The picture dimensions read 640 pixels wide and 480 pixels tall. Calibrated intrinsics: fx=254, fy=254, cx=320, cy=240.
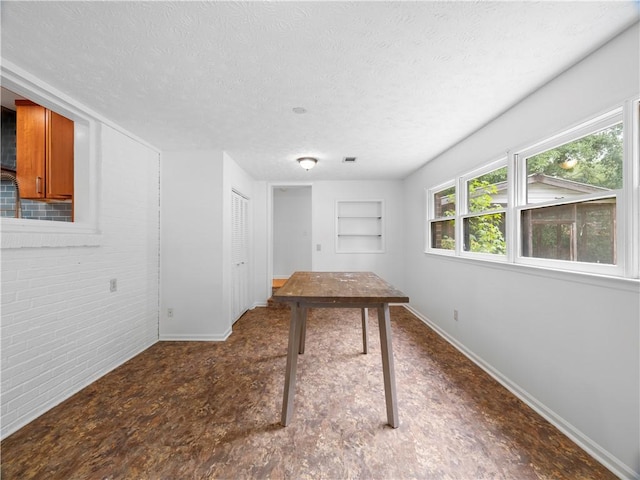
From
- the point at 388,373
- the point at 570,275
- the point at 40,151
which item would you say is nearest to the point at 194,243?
the point at 40,151

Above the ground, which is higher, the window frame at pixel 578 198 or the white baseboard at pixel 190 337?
the window frame at pixel 578 198

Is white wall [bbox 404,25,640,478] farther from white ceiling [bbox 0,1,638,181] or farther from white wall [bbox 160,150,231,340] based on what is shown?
white wall [bbox 160,150,231,340]

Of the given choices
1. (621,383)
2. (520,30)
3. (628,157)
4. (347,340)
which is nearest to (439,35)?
(520,30)

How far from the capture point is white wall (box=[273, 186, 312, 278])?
7035 mm

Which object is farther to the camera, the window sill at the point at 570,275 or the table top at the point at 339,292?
the table top at the point at 339,292

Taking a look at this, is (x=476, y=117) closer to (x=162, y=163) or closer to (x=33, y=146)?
(x=162, y=163)

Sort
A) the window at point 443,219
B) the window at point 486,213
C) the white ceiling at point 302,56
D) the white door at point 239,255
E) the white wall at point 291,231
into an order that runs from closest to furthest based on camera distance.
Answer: the white ceiling at point 302,56 < the window at point 486,213 < the window at point 443,219 < the white door at point 239,255 < the white wall at point 291,231

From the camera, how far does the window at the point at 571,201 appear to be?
53.1 inches

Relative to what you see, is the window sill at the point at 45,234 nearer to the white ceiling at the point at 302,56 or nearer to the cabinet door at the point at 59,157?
the cabinet door at the point at 59,157

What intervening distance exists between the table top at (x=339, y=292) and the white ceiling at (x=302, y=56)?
1473 millimetres

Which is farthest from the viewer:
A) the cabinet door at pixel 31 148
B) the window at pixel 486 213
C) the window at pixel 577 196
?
the window at pixel 486 213

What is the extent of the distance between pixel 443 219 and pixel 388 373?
8.02 ft

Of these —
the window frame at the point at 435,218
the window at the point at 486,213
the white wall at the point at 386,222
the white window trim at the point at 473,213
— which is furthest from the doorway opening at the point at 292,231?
the window at the point at 486,213

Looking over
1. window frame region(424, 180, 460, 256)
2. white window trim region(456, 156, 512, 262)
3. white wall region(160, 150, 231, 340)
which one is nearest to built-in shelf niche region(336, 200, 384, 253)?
window frame region(424, 180, 460, 256)
